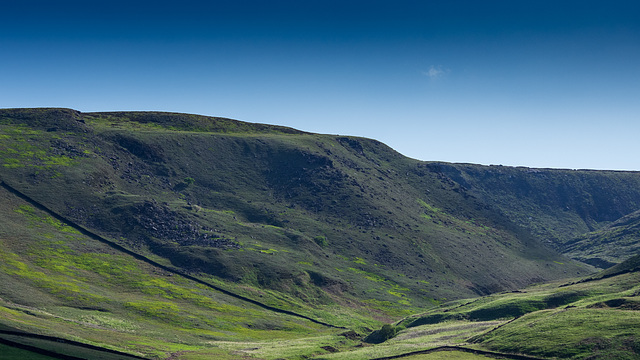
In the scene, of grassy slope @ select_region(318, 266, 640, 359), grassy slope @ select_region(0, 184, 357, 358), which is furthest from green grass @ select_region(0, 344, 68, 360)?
grassy slope @ select_region(318, 266, 640, 359)

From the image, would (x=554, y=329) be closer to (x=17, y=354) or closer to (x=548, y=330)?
(x=548, y=330)

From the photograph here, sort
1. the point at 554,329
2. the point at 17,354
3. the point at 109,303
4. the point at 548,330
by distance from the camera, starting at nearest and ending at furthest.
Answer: the point at 17,354
the point at 554,329
the point at 548,330
the point at 109,303

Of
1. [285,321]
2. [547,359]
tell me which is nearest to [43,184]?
[285,321]

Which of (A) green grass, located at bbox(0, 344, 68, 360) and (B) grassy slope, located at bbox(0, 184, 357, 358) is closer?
(A) green grass, located at bbox(0, 344, 68, 360)

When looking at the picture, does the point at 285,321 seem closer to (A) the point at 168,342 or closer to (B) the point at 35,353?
(A) the point at 168,342

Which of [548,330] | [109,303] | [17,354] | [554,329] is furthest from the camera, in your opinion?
[109,303]

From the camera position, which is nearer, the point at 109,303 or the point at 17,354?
the point at 17,354

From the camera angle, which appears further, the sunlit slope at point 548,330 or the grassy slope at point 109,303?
the grassy slope at point 109,303

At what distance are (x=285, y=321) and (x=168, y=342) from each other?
49682mm

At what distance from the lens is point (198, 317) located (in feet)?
449

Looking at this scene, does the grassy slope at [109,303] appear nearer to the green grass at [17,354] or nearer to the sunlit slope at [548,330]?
the green grass at [17,354]

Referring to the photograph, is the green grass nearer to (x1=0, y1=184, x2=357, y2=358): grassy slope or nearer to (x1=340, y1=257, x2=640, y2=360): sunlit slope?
(x1=0, y1=184, x2=357, y2=358): grassy slope

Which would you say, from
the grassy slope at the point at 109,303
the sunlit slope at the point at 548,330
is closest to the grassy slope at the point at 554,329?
the sunlit slope at the point at 548,330

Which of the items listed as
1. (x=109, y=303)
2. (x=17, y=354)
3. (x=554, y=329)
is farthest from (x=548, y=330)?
(x=109, y=303)
